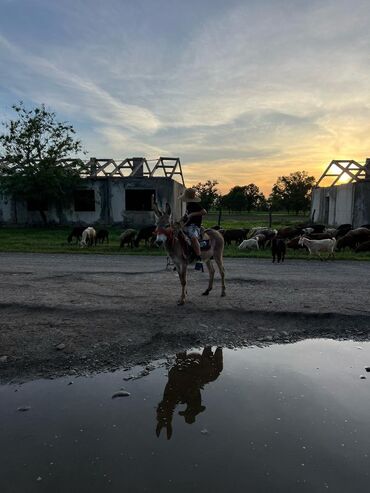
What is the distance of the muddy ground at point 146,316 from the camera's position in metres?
4.48

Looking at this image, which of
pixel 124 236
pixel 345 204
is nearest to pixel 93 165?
pixel 124 236

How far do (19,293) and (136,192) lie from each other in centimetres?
2159

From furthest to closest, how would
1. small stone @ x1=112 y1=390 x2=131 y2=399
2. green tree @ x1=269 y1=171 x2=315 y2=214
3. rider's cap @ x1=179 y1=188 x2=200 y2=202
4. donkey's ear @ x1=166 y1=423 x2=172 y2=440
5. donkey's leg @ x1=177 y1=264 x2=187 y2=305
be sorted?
green tree @ x1=269 y1=171 x2=315 y2=214
rider's cap @ x1=179 y1=188 x2=200 y2=202
donkey's leg @ x1=177 y1=264 x2=187 y2=305
small stone @ x1=112 y1=390 x2=131 y2=399
donkey's ear @ x1=166 y1=423 x2=172 y2=440

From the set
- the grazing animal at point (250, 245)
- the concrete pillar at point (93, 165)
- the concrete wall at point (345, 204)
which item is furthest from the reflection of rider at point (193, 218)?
the concrete pillar at point (93, 165)

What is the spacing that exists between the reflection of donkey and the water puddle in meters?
0.01

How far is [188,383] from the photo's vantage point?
12.8 feet

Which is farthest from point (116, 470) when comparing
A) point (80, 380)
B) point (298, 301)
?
point (298, 301)

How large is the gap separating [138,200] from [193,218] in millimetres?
21833

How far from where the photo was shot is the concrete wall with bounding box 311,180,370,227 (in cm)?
2472

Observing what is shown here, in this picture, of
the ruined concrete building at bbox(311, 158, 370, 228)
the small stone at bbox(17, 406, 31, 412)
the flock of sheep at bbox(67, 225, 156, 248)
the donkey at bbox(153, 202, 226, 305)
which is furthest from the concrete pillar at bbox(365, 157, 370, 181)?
the small stone at bbox(17, 406, 31, 412)

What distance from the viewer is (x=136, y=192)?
92.3ft

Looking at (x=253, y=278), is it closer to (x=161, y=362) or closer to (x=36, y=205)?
(x=161, y=362)

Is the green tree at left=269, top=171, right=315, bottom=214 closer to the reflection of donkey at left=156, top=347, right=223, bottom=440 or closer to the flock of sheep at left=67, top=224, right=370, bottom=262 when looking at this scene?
the flock of sheep at left=67, top=224, right=370, bottom=262

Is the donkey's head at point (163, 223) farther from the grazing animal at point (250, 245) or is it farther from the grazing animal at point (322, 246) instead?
the grazing animal at point (250, 245)
